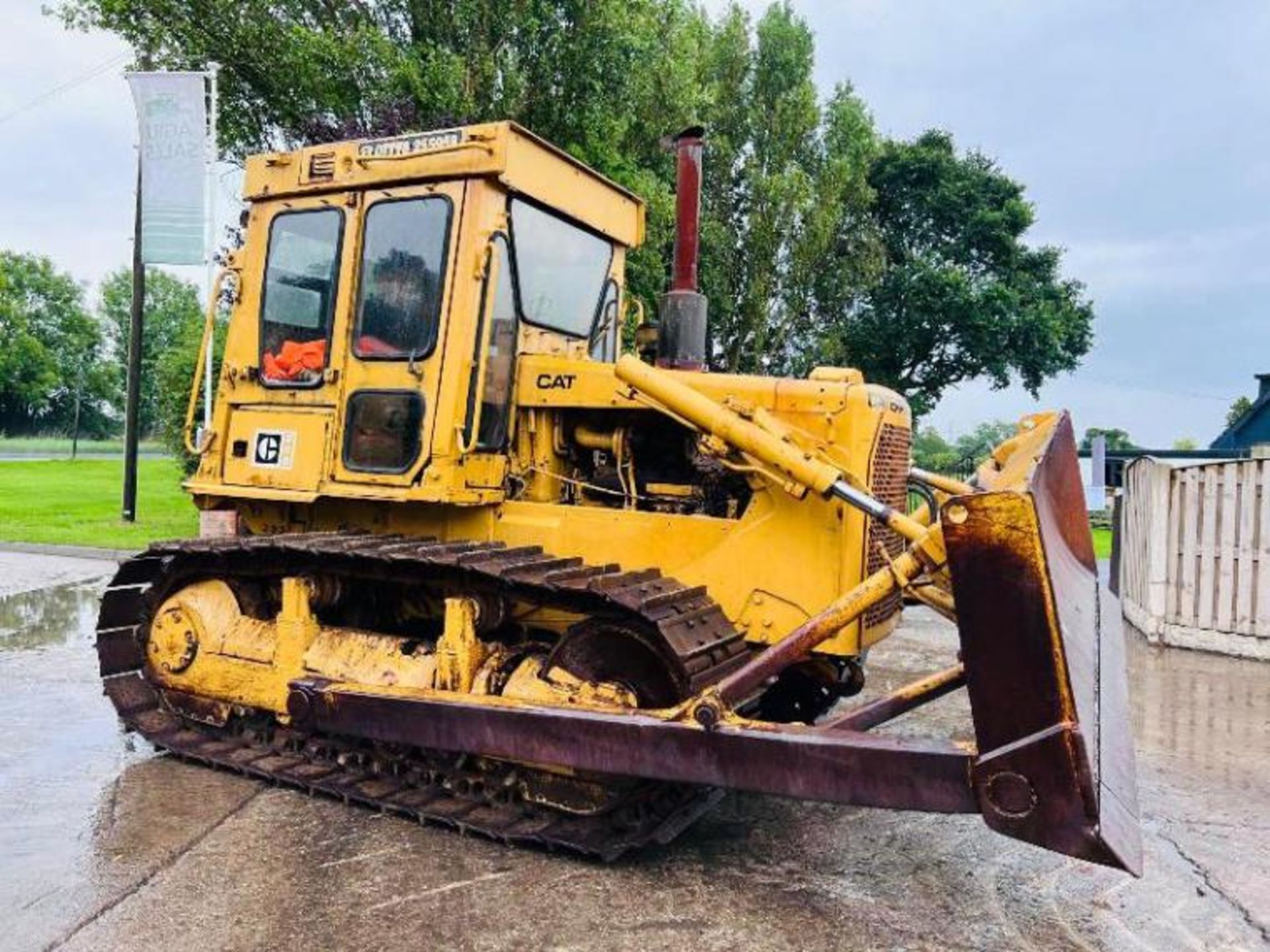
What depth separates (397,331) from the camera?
4.92 metres

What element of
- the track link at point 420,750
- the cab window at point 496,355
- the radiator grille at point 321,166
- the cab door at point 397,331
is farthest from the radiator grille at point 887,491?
the radiator grille at point 321,166

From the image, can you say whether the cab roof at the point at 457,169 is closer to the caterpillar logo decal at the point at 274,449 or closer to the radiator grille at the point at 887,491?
the caterpillar logo decal at the point at 274,449

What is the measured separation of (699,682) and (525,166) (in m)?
2.65

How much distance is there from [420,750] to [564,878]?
1.02m

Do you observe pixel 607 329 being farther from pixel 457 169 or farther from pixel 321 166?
pixel 321 166

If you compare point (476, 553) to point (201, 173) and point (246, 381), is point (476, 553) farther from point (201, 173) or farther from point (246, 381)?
point (201, 173)

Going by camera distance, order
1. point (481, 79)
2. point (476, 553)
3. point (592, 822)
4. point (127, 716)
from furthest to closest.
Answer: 1. point (481, 79)
2. point (127, 716)
3. point (476, 553)
4. point (592, 822)

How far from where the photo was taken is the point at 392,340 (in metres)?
4.92

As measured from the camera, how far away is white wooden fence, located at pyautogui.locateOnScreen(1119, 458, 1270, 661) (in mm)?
8638

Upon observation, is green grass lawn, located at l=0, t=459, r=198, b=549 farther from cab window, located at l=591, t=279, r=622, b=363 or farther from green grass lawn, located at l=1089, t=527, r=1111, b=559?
green grass lawn, located at l=1089, t=527, r=1111, b=559

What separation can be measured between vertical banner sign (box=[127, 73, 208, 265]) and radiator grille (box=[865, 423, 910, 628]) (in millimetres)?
12130

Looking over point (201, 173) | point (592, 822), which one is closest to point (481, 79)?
point (201, 173)

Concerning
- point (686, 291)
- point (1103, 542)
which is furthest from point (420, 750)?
point (1103, 542)

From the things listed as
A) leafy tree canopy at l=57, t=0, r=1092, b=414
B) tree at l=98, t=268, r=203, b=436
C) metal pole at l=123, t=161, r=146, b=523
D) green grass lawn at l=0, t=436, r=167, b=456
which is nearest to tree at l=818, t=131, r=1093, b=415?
leafy tree canopy at l=57, t=0, r=1092, b=414
